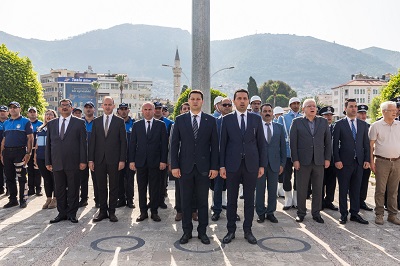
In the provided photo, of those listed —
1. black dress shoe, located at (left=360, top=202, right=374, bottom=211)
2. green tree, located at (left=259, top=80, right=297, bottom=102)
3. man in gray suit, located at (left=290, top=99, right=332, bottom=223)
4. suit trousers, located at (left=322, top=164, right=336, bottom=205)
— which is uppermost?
green tree, located at (left=259, top=80, right=297, bottom=102)

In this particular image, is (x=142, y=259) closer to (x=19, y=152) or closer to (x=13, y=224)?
(x=13, y=224)

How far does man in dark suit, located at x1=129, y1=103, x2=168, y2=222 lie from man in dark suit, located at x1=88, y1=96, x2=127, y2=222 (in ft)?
0.73

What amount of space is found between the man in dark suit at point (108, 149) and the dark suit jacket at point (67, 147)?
0.25 meters

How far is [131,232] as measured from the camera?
5.99m

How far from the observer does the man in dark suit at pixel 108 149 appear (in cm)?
661

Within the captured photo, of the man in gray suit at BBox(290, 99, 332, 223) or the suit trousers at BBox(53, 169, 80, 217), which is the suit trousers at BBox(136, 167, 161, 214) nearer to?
the suit trousers at BBox(53, 169, 80, 217)

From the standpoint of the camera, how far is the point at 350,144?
260 inches

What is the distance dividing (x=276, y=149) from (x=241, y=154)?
157cm

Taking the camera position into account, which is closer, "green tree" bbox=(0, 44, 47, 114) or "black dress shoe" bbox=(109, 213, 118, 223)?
"black dress shoe" bbox=(109, 213, 118, 223)

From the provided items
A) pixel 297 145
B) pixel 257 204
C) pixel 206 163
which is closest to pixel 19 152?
pixel 206 163

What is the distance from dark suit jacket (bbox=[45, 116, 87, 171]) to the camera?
6.62 meters

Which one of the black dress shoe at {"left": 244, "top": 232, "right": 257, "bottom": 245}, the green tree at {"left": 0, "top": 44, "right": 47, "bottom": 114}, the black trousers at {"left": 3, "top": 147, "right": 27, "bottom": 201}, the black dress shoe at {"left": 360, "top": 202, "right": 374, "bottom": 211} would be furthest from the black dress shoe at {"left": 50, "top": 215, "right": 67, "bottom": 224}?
the green tree at {"left": 0, "top": 44, "right": 47, "bottom": 114}

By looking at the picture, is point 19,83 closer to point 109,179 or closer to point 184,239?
point 109,179

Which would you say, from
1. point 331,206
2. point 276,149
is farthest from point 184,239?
point 331,206
